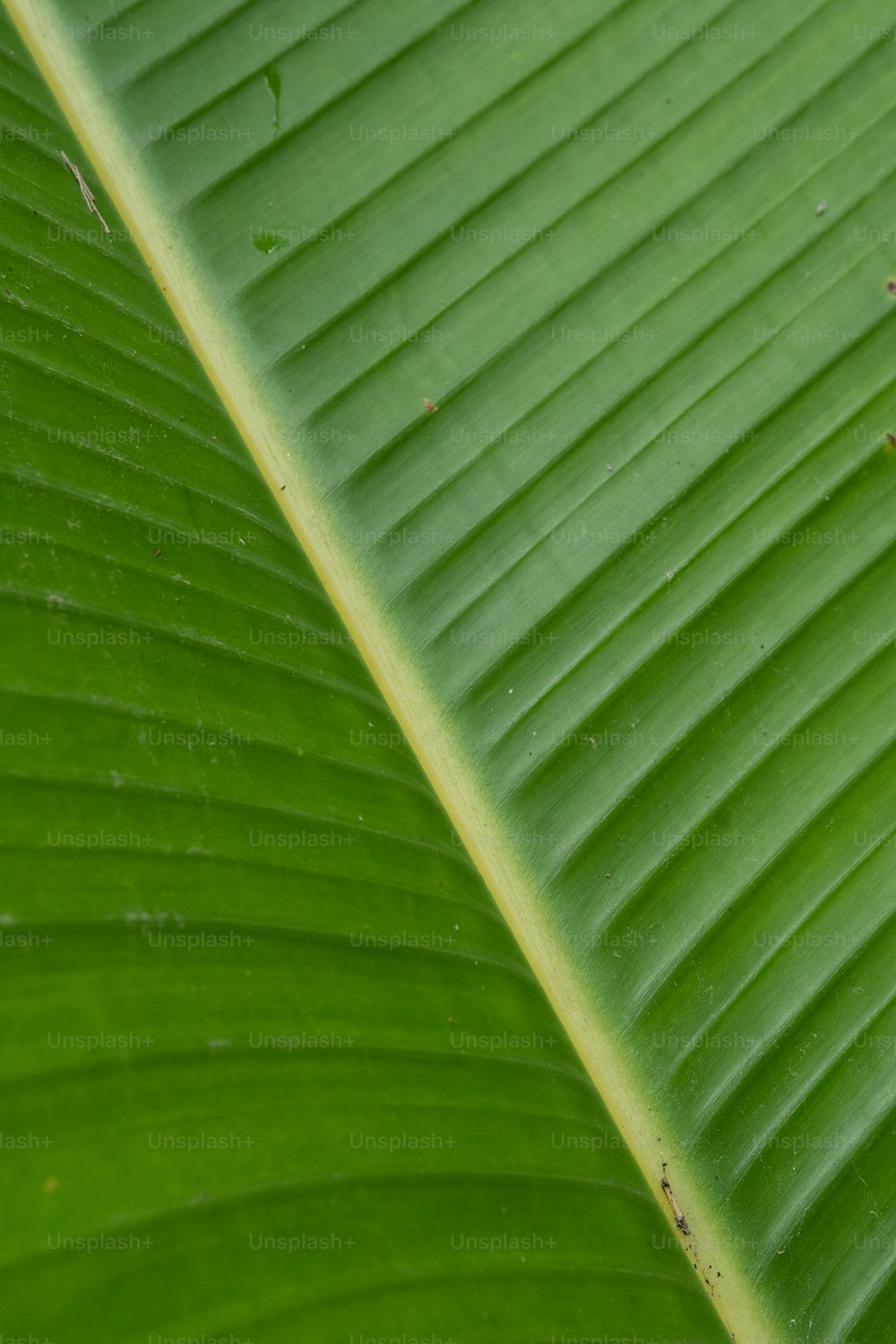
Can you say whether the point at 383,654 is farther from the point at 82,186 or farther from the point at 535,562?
the point at 82,186

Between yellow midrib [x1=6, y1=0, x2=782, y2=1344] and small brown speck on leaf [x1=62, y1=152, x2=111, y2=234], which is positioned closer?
yellow midrib [x1=6, y1=0, x2=782, y2=1344]

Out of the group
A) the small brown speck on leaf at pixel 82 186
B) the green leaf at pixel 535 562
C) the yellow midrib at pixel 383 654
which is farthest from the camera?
the small brown speck on leaf at pixel 82 186

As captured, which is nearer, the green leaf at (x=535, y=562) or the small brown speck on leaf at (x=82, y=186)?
the green leaf at (x=535, y=562)

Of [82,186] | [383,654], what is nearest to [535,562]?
[383,654]

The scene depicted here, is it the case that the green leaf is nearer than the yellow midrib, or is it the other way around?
the green leaf

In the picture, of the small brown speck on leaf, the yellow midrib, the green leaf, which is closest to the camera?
the green leaf

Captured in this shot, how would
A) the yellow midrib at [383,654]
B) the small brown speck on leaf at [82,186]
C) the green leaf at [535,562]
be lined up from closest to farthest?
1. the green leaf at [535,562]
2. the yellow midrib at [383,654]
3. the small brown speck on leaf at [82,186]

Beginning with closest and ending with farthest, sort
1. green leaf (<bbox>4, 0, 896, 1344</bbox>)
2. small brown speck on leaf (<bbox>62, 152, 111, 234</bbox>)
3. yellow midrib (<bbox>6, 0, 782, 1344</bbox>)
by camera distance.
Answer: green leaf (<bbox>4, 0, 896, 1344</bbox>) < yellow midrib (<bbox>6, 0, 782, 1344</bbox>) < small brown speck on leaf (<bbox>62, 152, 111, 234</bbox>)
